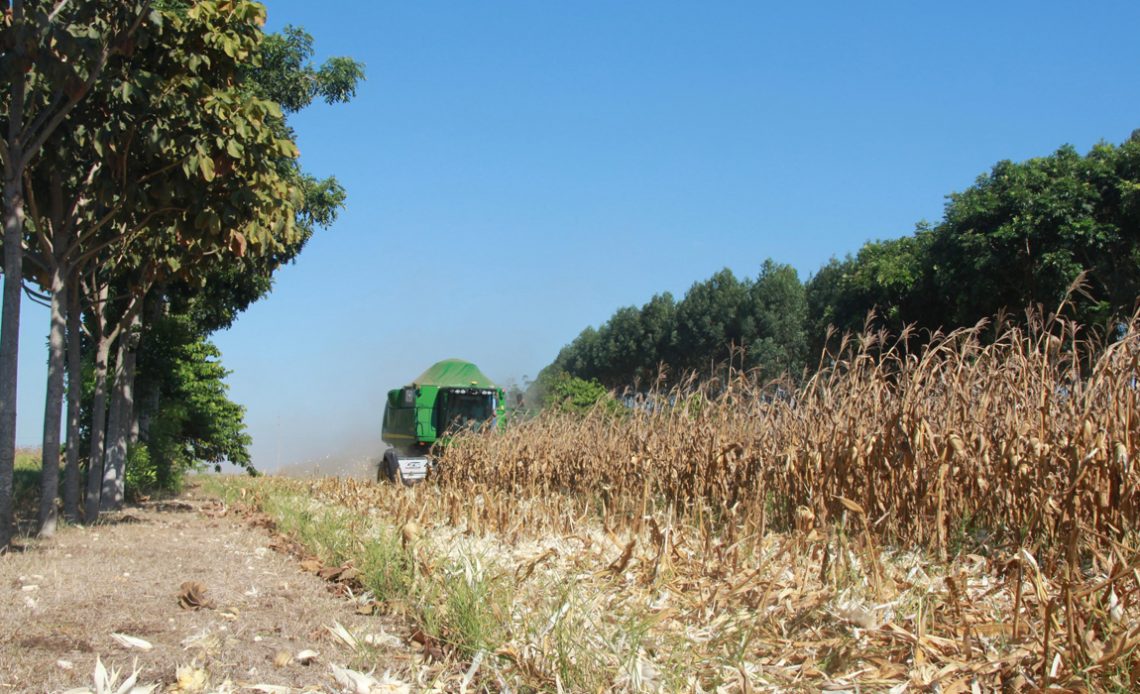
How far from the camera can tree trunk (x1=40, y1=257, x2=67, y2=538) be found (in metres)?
9.78

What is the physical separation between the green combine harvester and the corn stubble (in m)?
9.83

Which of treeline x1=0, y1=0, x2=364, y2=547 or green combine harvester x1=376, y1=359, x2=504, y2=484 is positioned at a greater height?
treeline x1=0, y1=0, x2=364, y2=547

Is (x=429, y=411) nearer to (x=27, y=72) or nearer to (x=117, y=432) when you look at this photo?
(x=117, y=432)

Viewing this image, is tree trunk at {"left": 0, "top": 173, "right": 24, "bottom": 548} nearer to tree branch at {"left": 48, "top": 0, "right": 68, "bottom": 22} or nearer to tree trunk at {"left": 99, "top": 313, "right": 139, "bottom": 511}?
tree branch at {"left": 48, "top": 0, "right": 68, "bottom": 22}

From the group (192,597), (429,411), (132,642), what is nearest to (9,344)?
(192,597)

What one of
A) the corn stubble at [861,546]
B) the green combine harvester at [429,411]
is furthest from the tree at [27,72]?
the green combine harvester at [429,411]

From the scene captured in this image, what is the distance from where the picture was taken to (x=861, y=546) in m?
6.04

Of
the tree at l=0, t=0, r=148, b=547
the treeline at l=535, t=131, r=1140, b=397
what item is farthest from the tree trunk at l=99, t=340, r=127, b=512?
the treeline at l=535, t=131, r=1140, b=397

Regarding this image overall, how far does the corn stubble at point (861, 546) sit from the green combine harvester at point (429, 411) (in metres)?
9.83

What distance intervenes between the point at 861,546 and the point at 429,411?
64.7 feet

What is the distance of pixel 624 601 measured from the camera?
5.39m

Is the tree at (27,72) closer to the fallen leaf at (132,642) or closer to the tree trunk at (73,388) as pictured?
the tree trunk at (73,388)

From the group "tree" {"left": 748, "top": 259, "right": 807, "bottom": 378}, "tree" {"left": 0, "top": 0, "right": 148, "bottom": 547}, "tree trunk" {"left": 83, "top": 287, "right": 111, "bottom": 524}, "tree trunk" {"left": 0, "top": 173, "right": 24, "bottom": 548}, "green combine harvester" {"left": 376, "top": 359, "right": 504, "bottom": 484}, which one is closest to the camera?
"tree" {"left": 0, "top": 0, "right": 148, "bottom": 547}

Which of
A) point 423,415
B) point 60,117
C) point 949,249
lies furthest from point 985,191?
point 60,117
